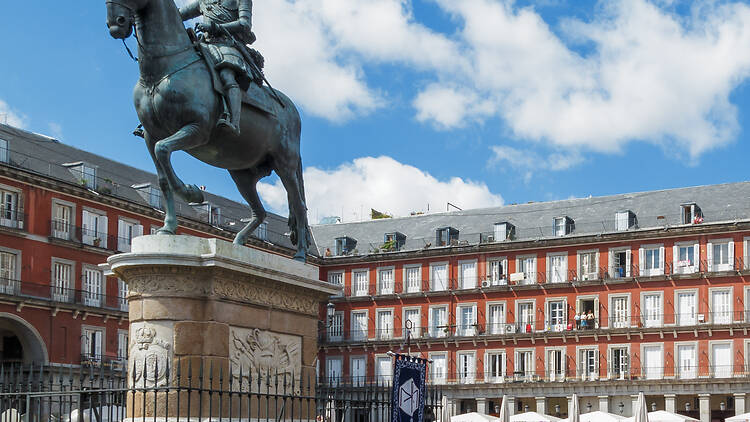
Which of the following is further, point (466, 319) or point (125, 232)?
point (466, 319)

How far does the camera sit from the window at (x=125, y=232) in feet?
168

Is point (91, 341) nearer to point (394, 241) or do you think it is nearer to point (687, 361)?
point (394, 241)

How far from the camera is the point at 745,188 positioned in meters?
57.9

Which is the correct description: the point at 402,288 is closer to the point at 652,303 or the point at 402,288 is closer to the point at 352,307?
the point at 352,307

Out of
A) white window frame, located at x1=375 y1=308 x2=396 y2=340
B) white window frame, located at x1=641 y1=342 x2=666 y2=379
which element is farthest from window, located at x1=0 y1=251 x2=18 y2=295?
white window frame, located at x1=641 y1=342 x2=666 y2=379

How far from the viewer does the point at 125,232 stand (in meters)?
52.0

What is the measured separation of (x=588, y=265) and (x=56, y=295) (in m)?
27.7

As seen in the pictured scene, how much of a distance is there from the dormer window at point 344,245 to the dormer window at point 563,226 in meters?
13.2

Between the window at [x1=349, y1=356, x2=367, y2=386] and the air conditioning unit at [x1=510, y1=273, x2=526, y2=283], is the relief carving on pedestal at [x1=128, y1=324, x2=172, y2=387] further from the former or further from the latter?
the window at [x1=349, y1=356, x2=367, y2=386]

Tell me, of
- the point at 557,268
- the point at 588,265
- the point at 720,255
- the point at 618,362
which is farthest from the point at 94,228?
the point at 720,255

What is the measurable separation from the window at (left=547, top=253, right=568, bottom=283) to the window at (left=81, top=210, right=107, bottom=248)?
23988 millimetres

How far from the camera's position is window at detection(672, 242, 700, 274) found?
55.7 meters

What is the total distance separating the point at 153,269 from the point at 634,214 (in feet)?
171

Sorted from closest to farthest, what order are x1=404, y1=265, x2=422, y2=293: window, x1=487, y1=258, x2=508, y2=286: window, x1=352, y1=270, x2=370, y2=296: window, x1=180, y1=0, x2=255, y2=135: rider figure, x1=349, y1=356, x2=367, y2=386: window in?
x1=180, y1=0, x2=255, y2=135: rider figure, x1=487, y1=258, x2=508, y2=286: window, x1=404, y1=265, x2=422, y2=293: window, x1=349, y1=356, x2=367, y2=386: window, x1=352, y1=270, x2=370, y2=296: window
